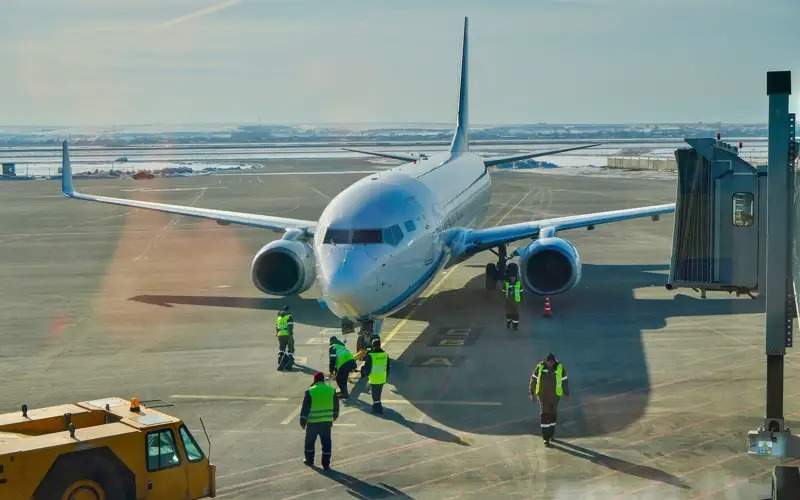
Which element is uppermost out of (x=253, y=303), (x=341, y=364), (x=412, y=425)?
(x=253, y=303)

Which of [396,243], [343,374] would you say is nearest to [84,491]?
[343,374]

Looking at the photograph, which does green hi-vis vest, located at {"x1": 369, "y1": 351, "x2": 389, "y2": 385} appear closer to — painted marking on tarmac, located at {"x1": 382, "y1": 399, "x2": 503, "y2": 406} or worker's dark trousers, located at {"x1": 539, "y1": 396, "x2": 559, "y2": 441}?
painted marking on tarmac, located at {"x1": 382, "y1": 399, "x2": 503, "y2": 406}

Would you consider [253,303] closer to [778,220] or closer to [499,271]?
[499,271]

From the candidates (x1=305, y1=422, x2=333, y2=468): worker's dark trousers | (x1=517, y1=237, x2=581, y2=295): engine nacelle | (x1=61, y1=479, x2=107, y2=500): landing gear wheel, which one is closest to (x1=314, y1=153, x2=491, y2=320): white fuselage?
(x1=517, y1=237, x2=581, y2=295): engine nacelle

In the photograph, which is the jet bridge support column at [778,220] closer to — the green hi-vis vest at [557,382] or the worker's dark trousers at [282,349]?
the green hi-vis vest at [557,382]

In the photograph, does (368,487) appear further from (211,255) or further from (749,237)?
(211,255)

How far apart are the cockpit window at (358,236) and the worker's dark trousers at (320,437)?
330 inches

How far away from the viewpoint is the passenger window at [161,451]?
15.0 m

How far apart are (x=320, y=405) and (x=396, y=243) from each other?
8965mm

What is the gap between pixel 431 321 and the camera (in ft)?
104

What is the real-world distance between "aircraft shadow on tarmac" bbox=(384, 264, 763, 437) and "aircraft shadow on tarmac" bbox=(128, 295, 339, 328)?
10.9 feet

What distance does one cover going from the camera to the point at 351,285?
24.5 m

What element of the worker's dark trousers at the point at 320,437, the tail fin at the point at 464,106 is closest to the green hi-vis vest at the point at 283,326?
the worker's dark trousers at the point at 320,437

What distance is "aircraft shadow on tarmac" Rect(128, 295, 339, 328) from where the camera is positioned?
33.4 meters
